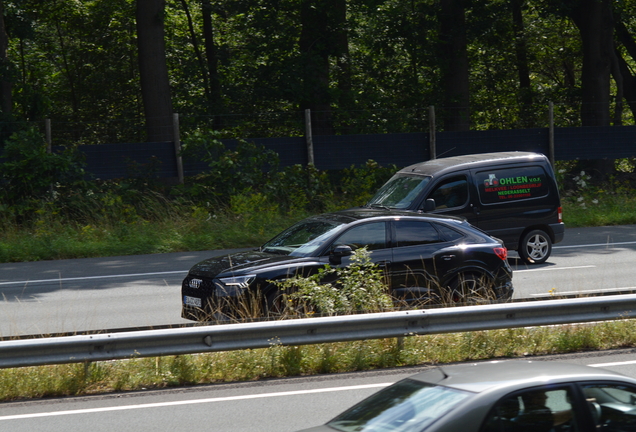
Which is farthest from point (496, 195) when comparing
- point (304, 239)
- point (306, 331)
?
point (306, 331)

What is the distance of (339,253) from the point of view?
30.0 feet

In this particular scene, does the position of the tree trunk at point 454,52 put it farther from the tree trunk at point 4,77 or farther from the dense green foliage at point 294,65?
the tree trunk at point 4,77

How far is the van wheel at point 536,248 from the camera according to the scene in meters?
14.2

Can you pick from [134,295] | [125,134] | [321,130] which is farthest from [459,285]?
[321,130]

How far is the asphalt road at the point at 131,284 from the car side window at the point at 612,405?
573cm

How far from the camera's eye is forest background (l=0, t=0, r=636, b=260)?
62.8 feet

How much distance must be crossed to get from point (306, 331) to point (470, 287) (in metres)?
Answer: 3.06

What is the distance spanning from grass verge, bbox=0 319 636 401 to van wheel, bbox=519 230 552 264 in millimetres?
5436

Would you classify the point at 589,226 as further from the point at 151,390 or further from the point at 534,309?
the point at 151,390

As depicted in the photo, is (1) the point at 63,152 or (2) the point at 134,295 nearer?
(2) the point at 134,295

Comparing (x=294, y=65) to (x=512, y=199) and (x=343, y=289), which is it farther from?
(x=343, y=289)

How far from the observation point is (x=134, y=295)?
12031mm

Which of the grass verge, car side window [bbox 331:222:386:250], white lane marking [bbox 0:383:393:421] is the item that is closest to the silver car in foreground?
white lane marking [bbox 0:383:393:421]

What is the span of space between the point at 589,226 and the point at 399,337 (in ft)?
43.2
